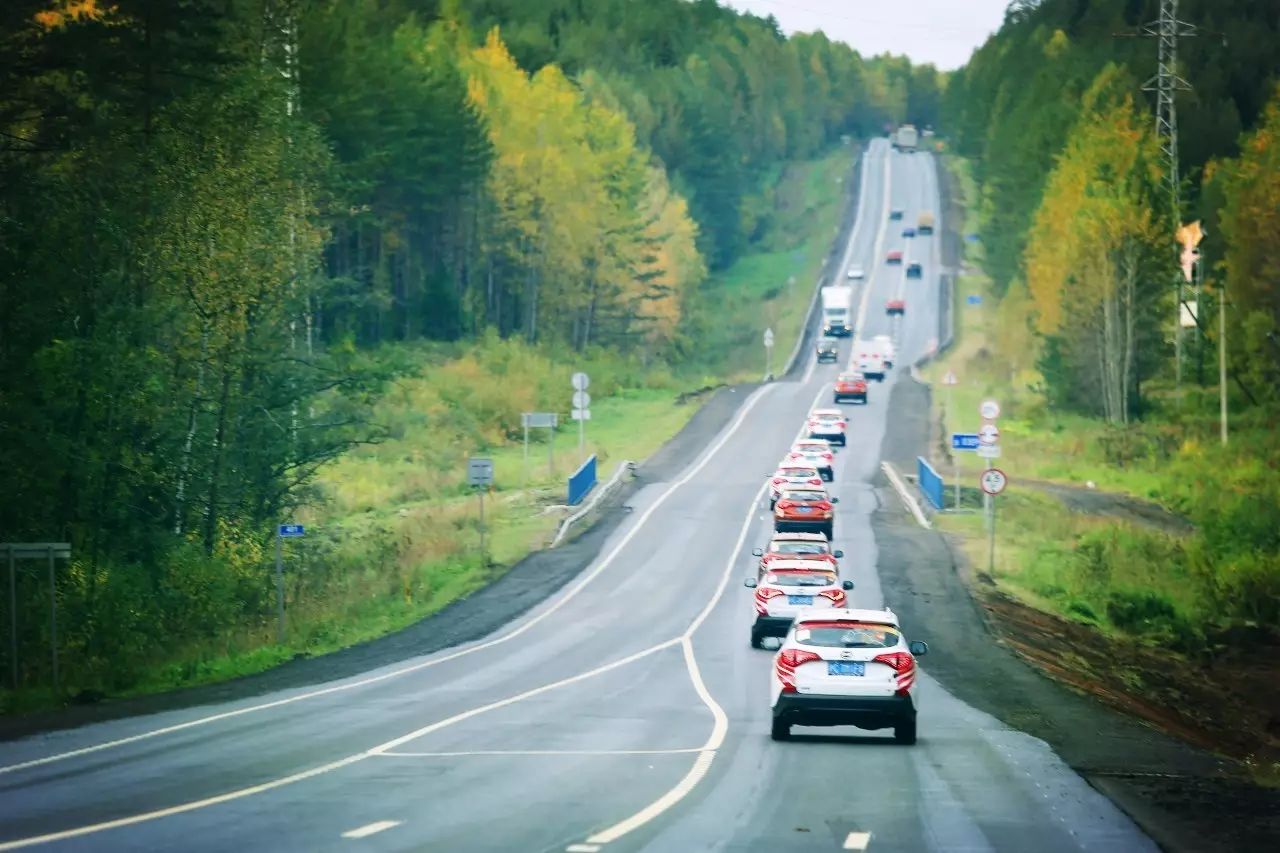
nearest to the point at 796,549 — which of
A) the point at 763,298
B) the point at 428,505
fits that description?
the point at 428,505

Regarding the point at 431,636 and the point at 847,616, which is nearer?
the point at 847,616

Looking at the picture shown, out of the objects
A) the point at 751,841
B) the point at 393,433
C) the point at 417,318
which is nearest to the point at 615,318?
the point at 417,318

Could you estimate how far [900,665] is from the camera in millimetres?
22953

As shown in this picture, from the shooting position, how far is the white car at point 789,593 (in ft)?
119

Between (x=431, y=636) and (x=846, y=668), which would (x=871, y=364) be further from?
(x=846, y=668)

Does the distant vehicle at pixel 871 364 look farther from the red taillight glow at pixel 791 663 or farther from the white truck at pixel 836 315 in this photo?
the red taillight glow at pixel 791 663

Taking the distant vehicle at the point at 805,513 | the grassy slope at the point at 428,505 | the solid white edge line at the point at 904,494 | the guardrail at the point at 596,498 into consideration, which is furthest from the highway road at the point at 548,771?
the solid white edge line at the point at 904,494

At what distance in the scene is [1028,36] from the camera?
18712 cm

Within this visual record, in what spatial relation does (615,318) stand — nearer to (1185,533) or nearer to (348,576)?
(1185,533)

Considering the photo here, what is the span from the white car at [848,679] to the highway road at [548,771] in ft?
1.49

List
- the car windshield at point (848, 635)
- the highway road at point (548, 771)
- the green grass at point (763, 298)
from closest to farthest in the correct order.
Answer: the highway road at point (548, 771)
the car windshield at point (848, 635)
the green grass at point (763, 298)

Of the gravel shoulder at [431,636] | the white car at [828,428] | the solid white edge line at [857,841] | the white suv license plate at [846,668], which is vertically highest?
the white car at [828,428]

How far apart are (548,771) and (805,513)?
3513 centimetres

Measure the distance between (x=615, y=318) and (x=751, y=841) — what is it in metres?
99.2
